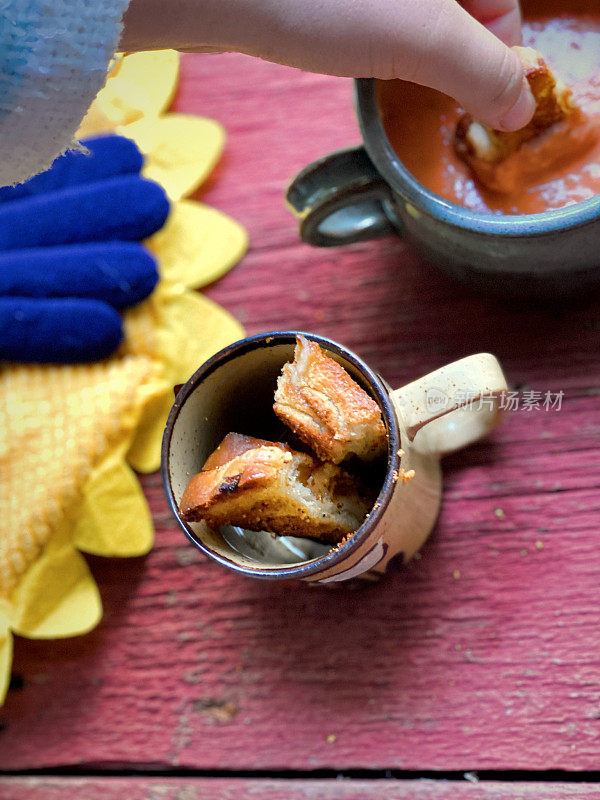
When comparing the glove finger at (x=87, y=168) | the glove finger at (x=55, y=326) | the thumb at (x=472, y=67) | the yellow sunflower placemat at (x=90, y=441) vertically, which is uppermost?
the thumb at (x=472, y=67)

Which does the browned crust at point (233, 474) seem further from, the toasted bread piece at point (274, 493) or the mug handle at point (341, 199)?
the mug handle at point (341, 199)

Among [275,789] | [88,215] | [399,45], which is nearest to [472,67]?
[399,45]

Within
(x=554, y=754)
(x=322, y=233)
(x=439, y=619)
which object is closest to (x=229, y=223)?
(x=322, y=233)

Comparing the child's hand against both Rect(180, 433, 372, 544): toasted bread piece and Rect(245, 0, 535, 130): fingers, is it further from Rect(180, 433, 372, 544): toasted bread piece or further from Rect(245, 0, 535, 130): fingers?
Rect(180, 433, 372, 544): toasted bread piece

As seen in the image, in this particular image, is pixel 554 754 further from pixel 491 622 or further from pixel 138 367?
pixel 138 367

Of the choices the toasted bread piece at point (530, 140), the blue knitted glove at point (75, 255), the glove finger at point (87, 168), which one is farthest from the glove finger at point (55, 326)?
the toasted bread piece at point (530, 140)
